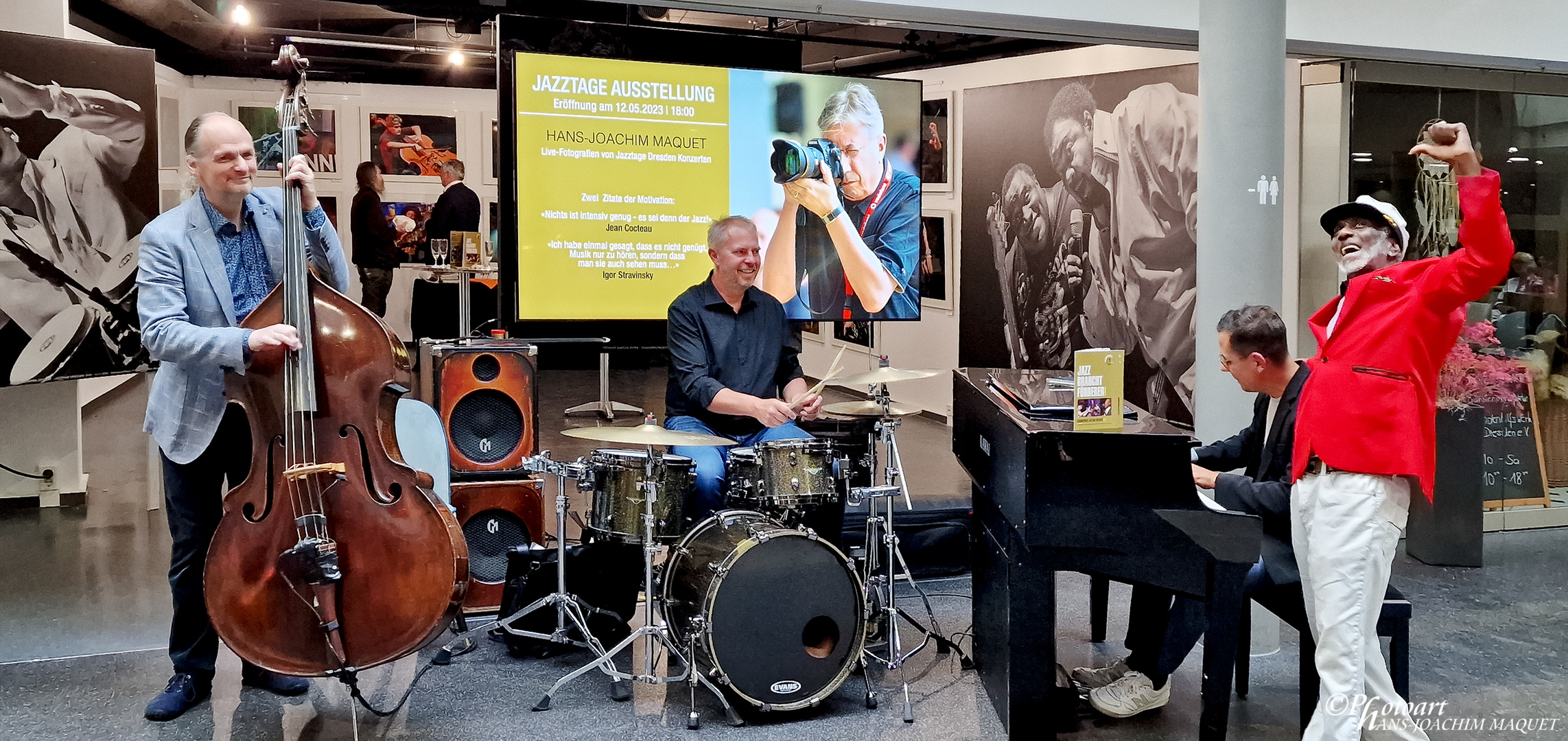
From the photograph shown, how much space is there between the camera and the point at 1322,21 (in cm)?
548

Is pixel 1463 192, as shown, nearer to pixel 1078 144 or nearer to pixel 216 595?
pixel 216 595

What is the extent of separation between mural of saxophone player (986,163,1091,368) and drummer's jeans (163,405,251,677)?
187 inches

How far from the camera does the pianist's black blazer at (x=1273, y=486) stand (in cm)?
321

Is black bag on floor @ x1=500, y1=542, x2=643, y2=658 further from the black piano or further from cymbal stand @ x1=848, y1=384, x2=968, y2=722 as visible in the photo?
the black piano

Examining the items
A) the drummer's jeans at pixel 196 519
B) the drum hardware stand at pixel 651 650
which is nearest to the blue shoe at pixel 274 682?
the drummer's jeans at pixel 196 519

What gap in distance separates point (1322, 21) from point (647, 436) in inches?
160

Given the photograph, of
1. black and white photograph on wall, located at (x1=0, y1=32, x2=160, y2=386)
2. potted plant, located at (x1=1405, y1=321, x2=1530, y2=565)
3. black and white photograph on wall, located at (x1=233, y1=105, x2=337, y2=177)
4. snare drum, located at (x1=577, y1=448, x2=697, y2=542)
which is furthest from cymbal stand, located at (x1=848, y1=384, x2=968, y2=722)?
black and white photograph on wall, located at (x1=233, y1=105, x2=337, y2=177)

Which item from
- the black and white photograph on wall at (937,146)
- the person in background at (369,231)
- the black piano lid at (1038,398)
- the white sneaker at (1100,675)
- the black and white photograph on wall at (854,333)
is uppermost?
the black and white photograph on wall at (937,146)

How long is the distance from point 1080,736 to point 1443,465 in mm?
3049

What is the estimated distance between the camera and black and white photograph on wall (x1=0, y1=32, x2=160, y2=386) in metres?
4.54

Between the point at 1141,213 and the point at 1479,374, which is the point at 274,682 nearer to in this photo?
the point at 1141,213

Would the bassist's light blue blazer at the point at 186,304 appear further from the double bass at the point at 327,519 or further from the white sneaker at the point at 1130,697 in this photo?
the white sneaker at the point at 1130,697

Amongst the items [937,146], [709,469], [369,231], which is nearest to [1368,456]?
[709,469]

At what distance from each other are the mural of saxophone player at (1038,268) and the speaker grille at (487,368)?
3.71 meters
